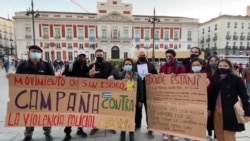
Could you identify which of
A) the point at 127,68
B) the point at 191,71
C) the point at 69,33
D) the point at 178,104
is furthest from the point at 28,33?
the point at 178,104

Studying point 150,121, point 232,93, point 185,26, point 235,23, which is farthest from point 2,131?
point 235,23

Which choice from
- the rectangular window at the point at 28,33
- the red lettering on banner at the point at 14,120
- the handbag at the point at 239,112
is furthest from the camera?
the rectangular window at the point at 28,33

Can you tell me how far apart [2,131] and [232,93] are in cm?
474

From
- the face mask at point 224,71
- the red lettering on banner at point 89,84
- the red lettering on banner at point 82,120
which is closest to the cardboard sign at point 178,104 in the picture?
the face mask at point 224,71

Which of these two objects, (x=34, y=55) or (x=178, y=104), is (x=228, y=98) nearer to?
(x=178, y=104)

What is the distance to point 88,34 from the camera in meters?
56.9

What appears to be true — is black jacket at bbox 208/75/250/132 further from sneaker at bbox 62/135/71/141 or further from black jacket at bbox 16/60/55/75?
black jacket at bbox 16/60/55/75

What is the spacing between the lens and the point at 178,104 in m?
3.75

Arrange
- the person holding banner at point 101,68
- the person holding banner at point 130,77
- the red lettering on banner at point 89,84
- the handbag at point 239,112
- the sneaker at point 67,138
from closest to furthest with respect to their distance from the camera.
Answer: the handbag at point 239,112 < the red lettering on banner at point 89,84 < the person holding banner at point 130,77 < the sneaker at point 67,138 < the person holding banner at point 101,68

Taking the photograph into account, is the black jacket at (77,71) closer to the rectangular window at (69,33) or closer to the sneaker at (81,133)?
the sneaker at (81,133)

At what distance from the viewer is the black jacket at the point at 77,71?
4383 millimetres

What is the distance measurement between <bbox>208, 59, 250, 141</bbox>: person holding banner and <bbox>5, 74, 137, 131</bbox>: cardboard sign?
140cm

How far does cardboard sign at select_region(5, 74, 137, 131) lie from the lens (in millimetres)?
3791

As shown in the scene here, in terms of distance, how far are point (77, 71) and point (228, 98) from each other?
282 cm
